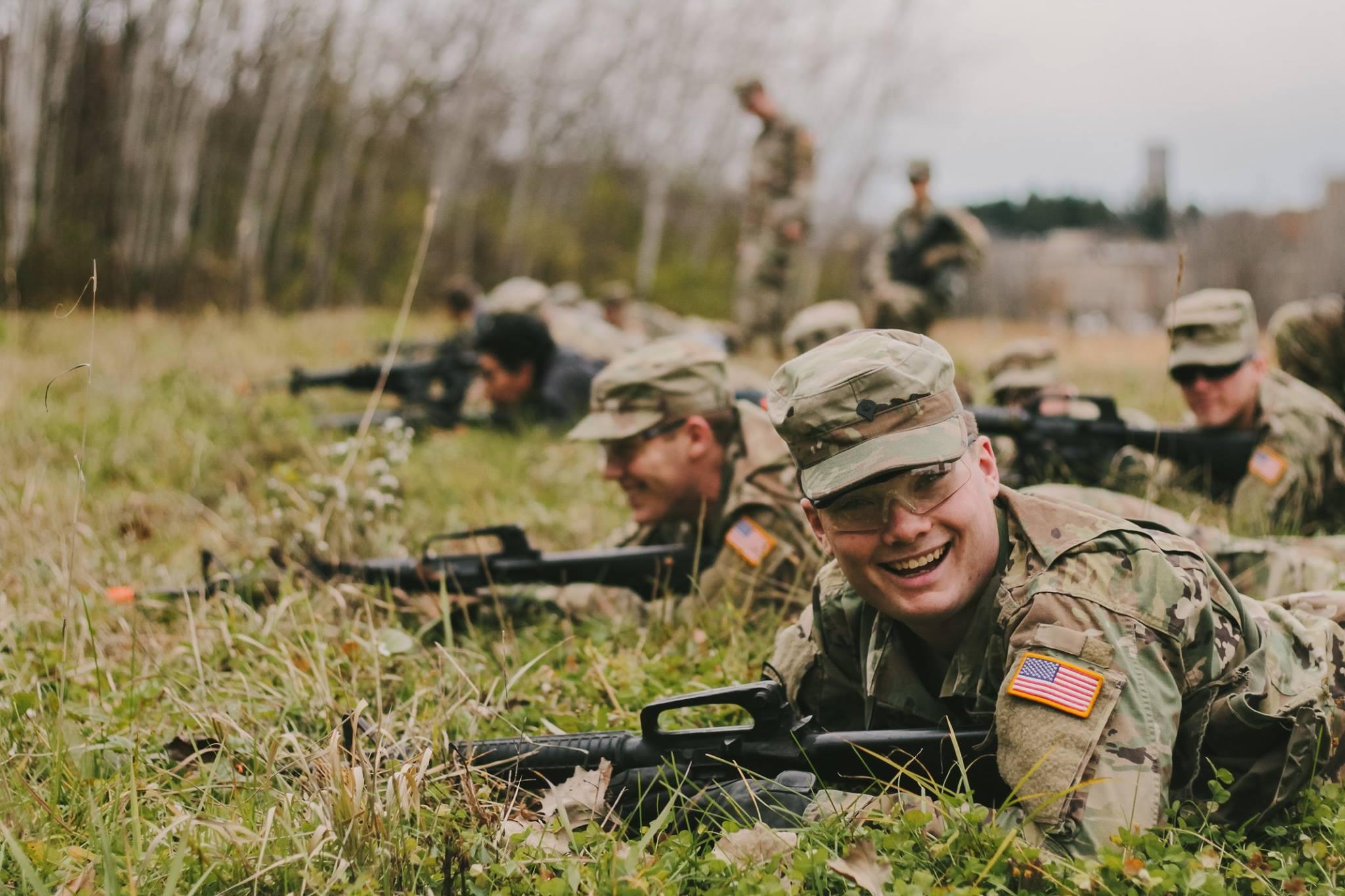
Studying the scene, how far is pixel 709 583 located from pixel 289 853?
1972mm

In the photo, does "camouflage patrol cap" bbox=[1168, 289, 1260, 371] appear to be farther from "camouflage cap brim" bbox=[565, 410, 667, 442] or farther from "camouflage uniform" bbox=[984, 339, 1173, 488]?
"camouflage cap brim" bbox=[565, 410, 667, 442]

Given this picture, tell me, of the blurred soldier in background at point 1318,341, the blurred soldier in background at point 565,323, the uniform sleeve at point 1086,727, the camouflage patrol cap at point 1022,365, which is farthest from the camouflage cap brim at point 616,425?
the blurred soldier in background at point 1318,341

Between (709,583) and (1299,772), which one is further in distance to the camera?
(709,583)

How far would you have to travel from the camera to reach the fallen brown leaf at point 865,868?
2049 mm

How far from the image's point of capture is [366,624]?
389cm

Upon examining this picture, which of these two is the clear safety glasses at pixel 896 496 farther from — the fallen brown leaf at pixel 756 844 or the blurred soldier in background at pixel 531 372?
the blurred soldier in background at pixel 531 372

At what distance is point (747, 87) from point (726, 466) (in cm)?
738

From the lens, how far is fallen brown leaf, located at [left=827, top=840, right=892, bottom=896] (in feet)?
6.72

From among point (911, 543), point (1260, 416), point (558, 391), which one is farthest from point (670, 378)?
point (558, 391)

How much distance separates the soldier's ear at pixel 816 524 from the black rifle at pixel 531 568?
5.09 ft

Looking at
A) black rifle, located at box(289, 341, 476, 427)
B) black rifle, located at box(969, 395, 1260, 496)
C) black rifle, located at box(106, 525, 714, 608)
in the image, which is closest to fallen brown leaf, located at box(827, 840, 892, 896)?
black rifle, located at box(106, 525, 714, 608)

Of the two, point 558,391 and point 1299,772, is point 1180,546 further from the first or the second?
point 558,391

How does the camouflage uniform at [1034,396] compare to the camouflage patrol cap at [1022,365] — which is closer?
the camouflage uniform at [1034,396]

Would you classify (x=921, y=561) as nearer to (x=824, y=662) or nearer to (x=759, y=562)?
(x=824, y=662)
